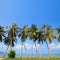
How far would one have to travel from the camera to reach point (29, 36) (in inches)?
3738

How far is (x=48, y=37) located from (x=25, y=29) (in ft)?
37.2

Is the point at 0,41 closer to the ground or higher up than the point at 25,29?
closer to the ground

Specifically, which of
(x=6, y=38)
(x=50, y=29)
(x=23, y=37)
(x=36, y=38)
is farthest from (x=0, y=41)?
(x=50, y=29)

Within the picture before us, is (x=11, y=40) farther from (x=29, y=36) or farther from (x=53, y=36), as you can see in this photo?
(x=53, y=36)

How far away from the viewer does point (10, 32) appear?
9288 centimetres

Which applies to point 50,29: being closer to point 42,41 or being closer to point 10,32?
point 42,41

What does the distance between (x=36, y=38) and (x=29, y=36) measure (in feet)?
11.7

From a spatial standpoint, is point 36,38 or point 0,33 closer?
point 0,33

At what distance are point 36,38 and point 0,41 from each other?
55.5 ft

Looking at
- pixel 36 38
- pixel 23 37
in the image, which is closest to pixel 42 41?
pixel 36 38

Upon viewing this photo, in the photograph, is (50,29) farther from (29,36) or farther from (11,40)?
(11,40)

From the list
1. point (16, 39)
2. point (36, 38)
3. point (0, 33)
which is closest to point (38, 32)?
point (36, 38)

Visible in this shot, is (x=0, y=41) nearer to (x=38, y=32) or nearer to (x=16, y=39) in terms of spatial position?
(x=16, y=39)

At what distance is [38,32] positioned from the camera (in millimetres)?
94750
